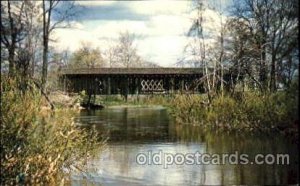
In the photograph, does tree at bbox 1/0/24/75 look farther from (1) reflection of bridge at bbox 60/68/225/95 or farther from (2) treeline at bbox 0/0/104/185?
(1) reflection of bridge at bbox 60/68/225/95

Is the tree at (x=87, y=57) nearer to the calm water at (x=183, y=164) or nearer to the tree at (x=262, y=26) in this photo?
the tree at (x=262, y=26)

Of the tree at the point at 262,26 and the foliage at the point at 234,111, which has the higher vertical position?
the tree at the point at 262,26

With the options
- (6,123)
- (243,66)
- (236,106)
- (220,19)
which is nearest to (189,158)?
(6,123)

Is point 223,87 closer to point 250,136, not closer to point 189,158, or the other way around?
point 250,136

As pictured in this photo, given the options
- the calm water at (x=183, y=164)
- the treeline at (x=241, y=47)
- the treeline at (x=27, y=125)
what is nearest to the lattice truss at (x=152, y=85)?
the treeline at (x=241, y=47)

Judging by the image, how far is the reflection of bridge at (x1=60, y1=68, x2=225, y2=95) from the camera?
46562mm

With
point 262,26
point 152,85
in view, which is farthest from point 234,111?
point 152,85

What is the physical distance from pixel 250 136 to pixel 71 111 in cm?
1185

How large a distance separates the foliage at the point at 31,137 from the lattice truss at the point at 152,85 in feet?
127

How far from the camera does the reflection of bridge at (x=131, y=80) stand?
46.6 meters

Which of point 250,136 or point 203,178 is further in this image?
point 250,136

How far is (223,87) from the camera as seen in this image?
32.3 metres

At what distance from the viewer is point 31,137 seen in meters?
10.4

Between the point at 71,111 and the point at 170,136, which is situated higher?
the point at 71,111
